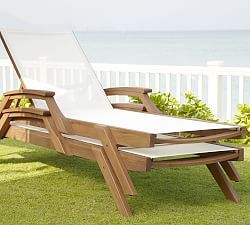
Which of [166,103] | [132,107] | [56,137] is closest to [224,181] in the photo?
[56,137]

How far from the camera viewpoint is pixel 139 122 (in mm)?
4492

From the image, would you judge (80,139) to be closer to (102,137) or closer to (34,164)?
(102,137)

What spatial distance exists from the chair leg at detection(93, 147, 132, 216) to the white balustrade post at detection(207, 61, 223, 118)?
340cm

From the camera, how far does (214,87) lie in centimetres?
710

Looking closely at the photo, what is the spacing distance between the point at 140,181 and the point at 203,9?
37.4 meters

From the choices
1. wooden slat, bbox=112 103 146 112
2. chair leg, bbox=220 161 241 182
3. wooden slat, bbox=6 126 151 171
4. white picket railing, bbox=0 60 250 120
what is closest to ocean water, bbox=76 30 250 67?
white picket railing, bbox=0 60 250 120

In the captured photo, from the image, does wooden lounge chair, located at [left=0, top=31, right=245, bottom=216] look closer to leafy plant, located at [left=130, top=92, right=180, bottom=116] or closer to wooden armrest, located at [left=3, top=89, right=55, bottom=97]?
wooden armrest, located at [left=3, top=89, right=55, bottom=97]

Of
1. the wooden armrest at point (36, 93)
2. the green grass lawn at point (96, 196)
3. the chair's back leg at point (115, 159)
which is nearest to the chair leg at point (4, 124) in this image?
the wooden armrest at point (36, 93)

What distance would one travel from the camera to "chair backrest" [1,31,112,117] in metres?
5.19

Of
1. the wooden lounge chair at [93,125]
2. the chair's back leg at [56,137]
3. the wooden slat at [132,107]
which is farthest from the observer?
the wooden slat at [132,107]

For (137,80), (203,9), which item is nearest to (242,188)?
(137,80)

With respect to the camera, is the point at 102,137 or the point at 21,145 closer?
the point at 102,137

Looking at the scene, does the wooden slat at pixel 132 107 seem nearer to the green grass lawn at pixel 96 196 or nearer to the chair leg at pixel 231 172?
the green grass lawn at pixel 96 196

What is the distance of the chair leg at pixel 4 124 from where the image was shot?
495cm
